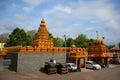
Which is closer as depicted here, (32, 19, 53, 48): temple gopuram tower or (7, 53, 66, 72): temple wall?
(7, 53, 66, 72): temple wall

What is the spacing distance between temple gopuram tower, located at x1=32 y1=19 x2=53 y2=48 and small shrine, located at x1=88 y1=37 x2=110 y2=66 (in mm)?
12220

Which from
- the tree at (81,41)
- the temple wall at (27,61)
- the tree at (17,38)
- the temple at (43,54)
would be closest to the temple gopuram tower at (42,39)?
the temple at (43,54)

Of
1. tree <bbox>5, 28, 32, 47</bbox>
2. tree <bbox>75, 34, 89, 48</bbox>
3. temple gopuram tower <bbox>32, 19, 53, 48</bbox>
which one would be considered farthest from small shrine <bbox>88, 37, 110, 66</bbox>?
tree <bbox>75, 34, 89, 48</bbox>

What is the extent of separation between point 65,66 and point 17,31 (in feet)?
84.3

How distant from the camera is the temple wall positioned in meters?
27.3

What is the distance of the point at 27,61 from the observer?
1106 inches

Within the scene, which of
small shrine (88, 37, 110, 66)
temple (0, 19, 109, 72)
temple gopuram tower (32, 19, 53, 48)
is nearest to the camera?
A: temple (0, 19, 109, 72)

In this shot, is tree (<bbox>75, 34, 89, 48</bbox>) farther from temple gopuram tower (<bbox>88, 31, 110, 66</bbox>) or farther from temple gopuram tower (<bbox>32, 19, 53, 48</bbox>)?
temple gopuram tower (<bbox>32, 19, 53, 48</bbox>)

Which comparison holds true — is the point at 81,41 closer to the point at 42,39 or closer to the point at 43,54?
the point at 42,39

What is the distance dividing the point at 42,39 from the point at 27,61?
31.1ft

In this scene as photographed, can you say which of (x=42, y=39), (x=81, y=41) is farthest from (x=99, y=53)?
(x=81, y=41)

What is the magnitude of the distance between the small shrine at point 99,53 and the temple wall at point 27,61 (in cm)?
1559

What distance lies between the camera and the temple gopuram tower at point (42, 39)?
35562 mm

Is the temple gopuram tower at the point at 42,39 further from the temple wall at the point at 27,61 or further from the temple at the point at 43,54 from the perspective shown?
the temple wall at the point at 27,61
